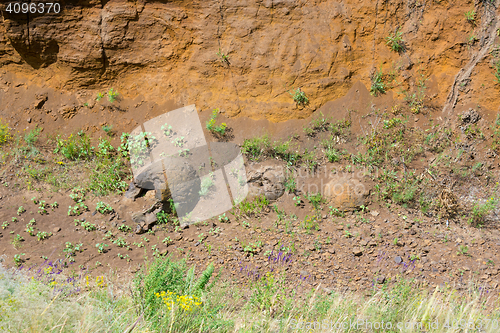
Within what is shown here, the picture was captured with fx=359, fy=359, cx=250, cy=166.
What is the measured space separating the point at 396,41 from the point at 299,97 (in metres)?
1.95

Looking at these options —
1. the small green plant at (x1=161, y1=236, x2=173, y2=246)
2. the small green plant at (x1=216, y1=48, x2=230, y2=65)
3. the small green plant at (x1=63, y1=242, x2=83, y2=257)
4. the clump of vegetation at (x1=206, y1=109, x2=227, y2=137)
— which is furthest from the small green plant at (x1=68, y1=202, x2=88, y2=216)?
the small green plant at (x1=216, y1=48, x2=230, y2=65)

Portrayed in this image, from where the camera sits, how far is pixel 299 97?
645cm

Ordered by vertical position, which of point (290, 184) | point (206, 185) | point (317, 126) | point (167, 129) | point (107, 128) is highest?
point (107, 128)

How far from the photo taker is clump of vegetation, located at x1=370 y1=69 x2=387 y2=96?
639 cm

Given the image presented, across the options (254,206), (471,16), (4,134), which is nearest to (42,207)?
(4,134)

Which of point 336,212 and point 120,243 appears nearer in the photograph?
point 120,243

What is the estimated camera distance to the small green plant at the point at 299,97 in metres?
6.44

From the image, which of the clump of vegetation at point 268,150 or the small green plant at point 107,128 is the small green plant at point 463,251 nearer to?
the clump of vegetation at point 268,150

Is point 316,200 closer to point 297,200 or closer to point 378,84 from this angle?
point 297,200

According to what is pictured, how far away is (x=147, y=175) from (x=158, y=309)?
9.23 ft

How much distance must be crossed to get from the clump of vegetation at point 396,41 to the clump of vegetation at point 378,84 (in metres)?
0.48

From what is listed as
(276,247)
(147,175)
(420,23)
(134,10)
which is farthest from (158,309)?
(420,23)

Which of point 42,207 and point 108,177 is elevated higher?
point 108,177

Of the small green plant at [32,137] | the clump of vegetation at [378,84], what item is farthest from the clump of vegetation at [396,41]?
the small green plant at [32,137]
